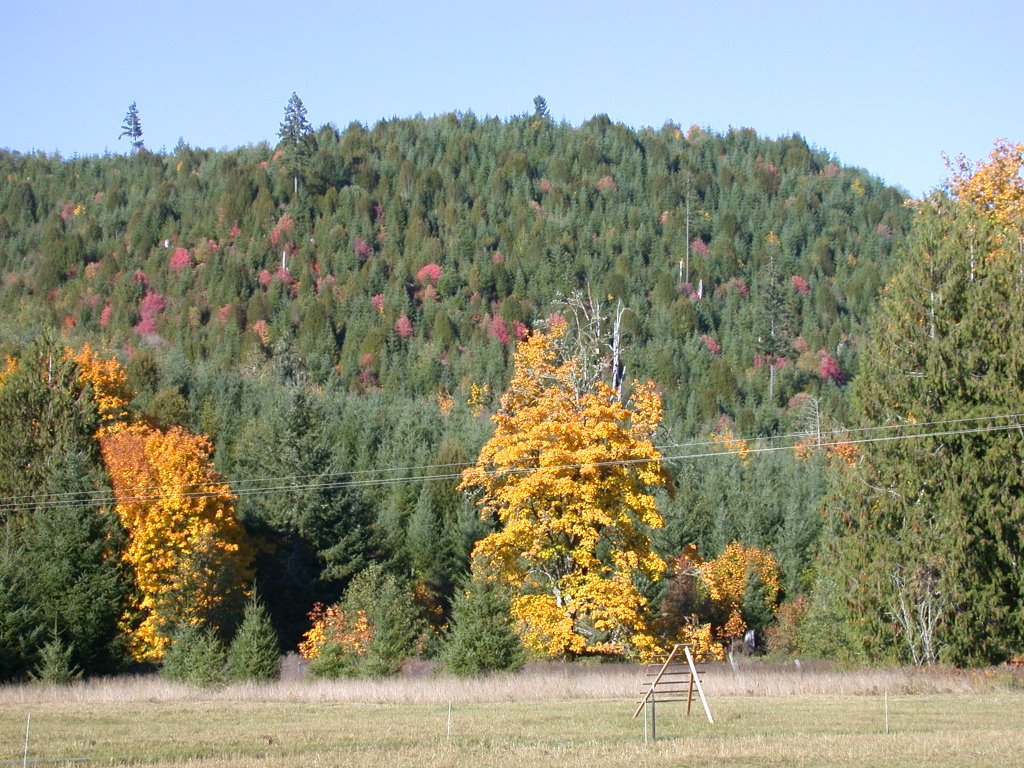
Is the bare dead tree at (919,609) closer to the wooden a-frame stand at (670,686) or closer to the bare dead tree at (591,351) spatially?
the wooden a-frame stand at (670,686)

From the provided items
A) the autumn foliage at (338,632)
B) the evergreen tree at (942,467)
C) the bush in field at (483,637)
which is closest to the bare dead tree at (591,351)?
the bush in field at (483,637)

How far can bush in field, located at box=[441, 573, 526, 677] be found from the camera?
3531 cm

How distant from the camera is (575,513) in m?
40.4

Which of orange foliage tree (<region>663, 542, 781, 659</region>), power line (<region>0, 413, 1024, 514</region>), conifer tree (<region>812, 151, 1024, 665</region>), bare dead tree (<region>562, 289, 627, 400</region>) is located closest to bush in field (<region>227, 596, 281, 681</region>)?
power line (<region>0, 413, 1024, 514</region>)

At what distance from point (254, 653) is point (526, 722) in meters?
16.2

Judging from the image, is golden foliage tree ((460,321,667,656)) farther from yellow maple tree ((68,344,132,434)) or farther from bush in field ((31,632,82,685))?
yellow maple tree ((68,344,132,434))

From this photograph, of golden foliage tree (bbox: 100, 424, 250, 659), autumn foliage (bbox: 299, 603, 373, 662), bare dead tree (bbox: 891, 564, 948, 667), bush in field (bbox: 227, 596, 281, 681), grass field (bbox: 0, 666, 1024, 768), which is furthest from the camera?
golden foliage tree (bbox: 100, 424, 250, 659)

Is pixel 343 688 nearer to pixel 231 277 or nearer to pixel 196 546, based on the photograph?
pixel 196 546

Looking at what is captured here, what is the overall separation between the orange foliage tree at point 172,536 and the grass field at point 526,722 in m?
11.7

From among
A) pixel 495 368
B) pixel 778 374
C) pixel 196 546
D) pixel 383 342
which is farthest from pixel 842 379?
pixel 196 546

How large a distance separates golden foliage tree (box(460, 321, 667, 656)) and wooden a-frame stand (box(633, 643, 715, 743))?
2.89 m

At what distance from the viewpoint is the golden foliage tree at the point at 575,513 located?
39.3 m

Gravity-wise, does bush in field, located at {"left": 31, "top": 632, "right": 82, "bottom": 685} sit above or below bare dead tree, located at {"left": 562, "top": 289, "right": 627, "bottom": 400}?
below

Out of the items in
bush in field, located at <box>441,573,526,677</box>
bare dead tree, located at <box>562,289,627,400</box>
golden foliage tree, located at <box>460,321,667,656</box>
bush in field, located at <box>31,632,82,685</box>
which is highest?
bare dead tree, located at <box>562,289,627,400</box>
